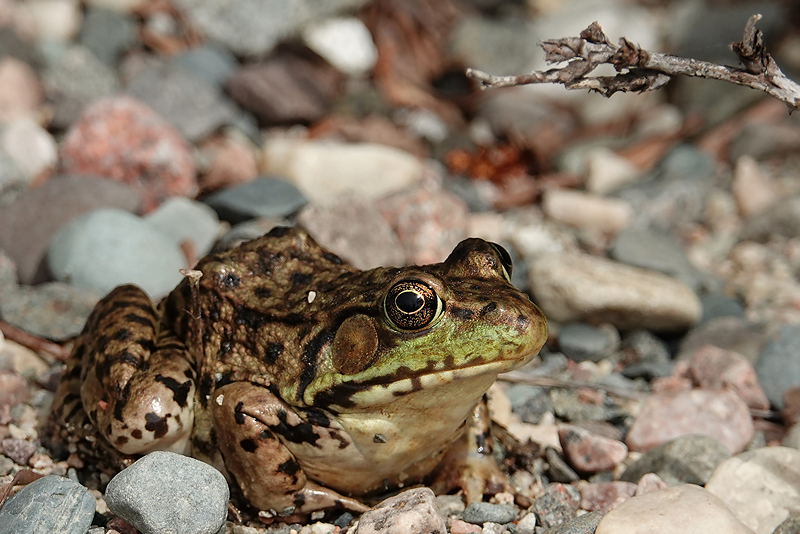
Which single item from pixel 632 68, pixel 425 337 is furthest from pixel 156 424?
pixel 632 68

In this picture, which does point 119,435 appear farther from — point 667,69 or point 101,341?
point 667,69

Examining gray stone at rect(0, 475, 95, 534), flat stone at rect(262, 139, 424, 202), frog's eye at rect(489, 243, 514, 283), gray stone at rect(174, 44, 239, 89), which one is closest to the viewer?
gray stone at rect(0, 475, 95, 534)

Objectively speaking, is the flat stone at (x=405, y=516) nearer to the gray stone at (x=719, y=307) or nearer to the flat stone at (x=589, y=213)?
the gray stone at (x=719, y=307)

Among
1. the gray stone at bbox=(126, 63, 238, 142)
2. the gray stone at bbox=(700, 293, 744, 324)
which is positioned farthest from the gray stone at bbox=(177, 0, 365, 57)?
the gray stone at bbox=(700, 293, 744, 324)

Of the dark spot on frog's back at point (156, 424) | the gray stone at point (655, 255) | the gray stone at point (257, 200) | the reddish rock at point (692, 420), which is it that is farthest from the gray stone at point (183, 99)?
the reddish rock at point (692, 420)

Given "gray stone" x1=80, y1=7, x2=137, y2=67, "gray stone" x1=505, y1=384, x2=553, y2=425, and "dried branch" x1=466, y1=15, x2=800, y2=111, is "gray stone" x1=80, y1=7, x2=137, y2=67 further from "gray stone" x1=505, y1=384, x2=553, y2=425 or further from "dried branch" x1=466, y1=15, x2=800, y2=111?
"dried branch" x1=466, y1=15, x2=800, y2=111

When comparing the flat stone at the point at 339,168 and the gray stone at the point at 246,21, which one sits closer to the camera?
the flat stone at the point at 339,168
